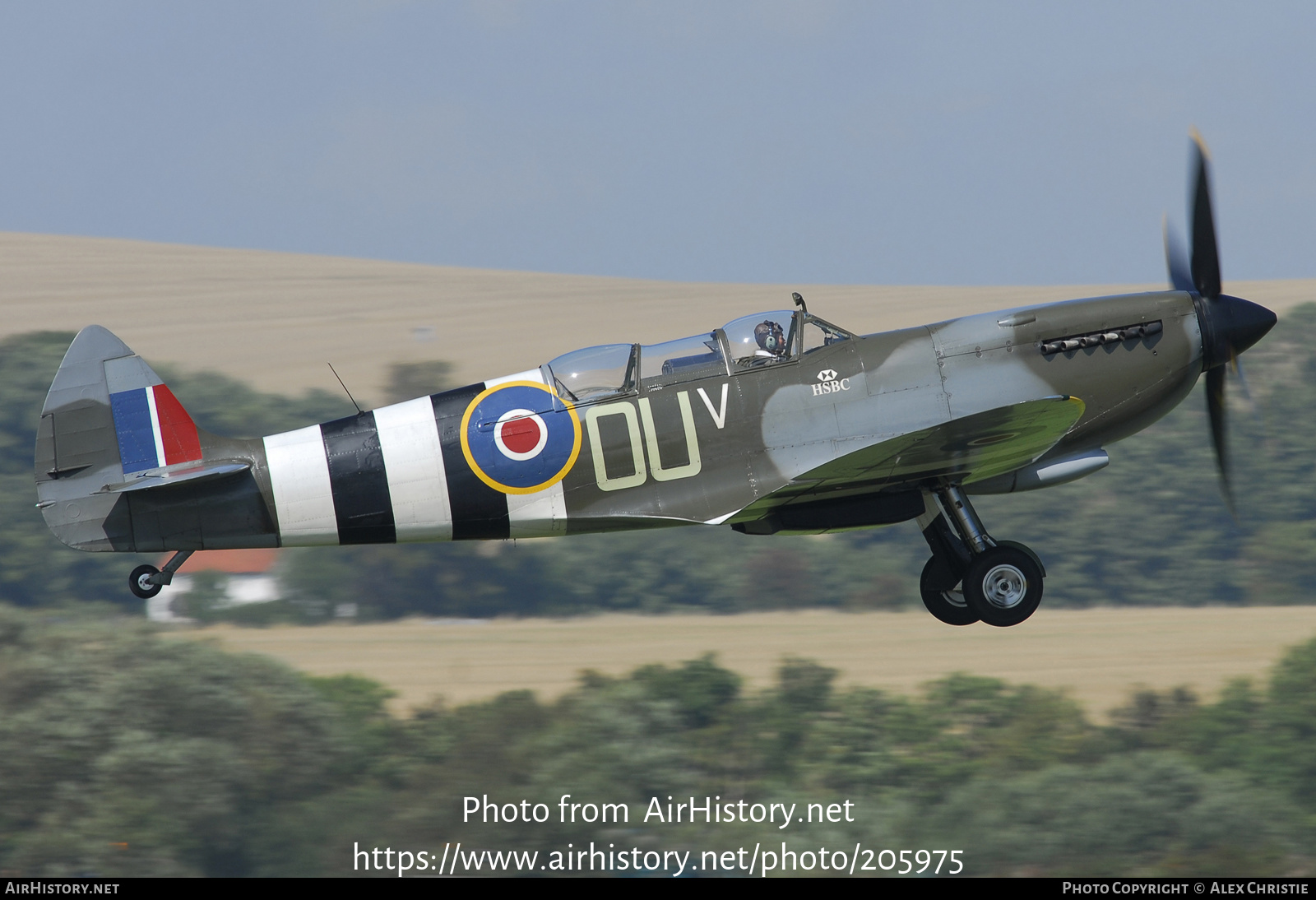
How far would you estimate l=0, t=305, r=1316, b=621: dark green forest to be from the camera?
1662 inches

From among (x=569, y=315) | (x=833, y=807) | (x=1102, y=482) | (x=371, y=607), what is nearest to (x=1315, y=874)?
(x=833, y=807)

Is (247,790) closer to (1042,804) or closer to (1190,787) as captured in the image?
(1042,804)

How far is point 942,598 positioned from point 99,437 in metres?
6.41

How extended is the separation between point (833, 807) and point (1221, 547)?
22.8 m

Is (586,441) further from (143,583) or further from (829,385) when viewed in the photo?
(143,583)

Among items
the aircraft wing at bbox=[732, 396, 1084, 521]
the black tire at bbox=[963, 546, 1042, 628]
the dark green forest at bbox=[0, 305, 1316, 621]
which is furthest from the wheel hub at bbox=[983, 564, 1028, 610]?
the dark green forest at bbox=[0, 305, 1316, 621]

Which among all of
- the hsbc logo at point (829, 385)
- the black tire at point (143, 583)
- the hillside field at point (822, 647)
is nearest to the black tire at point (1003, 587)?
the hsbc logo at point (829, 385)

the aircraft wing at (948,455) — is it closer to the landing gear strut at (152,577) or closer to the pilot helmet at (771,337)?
the pilot helmet at (771,337)

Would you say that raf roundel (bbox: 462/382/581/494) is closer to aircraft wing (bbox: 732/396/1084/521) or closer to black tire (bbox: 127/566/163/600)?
aircraft wing (bbox: 732/396/1084/521)

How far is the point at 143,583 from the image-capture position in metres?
9.60

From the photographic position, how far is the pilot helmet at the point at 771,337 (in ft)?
32.7

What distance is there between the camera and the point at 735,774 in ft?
94.4

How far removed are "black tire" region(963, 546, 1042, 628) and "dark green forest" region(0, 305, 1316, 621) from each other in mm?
30653

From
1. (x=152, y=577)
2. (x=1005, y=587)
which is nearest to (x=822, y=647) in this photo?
(x=1005, y=587)
